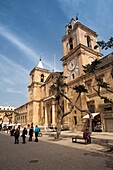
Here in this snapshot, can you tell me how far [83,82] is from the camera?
26641 millimetres

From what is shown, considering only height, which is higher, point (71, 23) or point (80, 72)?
point (71, 23)

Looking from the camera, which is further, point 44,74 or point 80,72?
point 44,74

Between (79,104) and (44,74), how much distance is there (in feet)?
93.9

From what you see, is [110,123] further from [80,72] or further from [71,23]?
[71,23]

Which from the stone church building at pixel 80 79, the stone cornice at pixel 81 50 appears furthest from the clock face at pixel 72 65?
the stone cornice at pixel 81 50

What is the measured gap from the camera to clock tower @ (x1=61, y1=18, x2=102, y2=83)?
29.3 metres

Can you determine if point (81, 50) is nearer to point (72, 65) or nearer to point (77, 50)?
point (77, 50)

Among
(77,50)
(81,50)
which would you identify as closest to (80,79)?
(81,50)

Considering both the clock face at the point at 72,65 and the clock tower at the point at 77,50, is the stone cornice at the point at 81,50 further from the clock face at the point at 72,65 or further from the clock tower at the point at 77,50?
the clock face at the point at 72,65

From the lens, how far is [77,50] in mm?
30250

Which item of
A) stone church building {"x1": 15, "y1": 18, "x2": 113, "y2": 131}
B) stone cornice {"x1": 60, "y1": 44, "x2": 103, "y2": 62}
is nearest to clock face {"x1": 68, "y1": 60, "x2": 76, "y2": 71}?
stone church building {"x1": 15, "y1": 18, "x2": 113, "y2": 131}

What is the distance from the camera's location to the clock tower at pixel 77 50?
96.2 ft

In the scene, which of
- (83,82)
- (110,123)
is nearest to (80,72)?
(83,82)

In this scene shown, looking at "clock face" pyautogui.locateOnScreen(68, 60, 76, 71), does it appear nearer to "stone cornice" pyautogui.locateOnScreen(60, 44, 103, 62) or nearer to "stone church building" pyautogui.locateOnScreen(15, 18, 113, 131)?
"stone church building" pyautogui.locateOnScreen(15, 18, 113, 131)
